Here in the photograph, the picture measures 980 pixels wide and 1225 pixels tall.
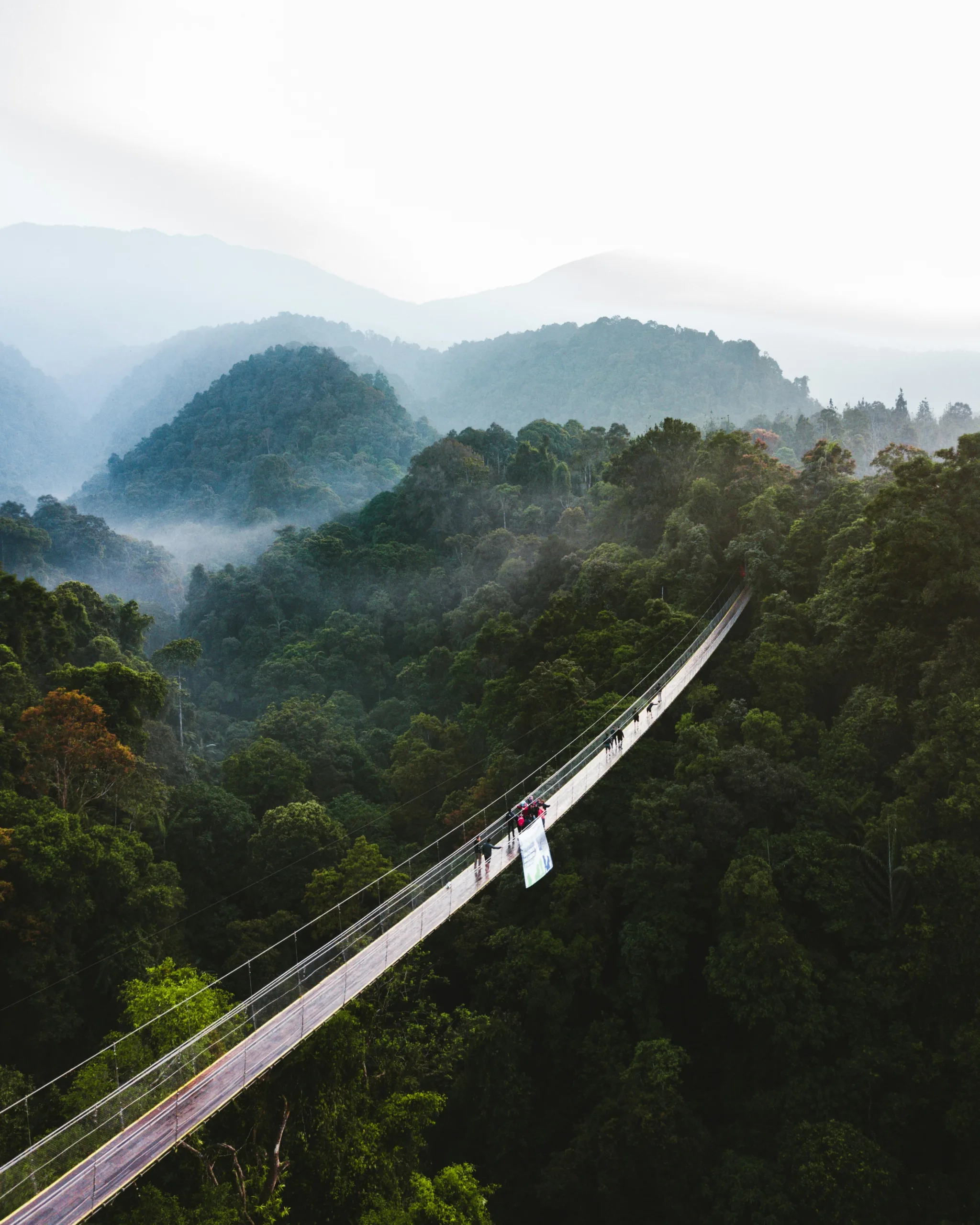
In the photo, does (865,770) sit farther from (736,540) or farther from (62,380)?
(62,380)

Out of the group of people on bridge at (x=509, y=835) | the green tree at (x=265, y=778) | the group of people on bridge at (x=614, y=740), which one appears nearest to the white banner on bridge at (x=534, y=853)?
the group of people on bridge at (x=509, y=835)

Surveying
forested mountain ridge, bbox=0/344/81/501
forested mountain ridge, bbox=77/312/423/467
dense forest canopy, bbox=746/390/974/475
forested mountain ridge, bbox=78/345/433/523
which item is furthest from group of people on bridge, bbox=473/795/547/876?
forested mountain ridge, bbox=77/312/423/467

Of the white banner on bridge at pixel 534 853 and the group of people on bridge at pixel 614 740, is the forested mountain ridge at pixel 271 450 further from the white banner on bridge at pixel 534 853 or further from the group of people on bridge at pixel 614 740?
the white banner on bridge at pixel 534 853

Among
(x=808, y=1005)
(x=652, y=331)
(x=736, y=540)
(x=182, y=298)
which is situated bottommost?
(x=808, y=1005)

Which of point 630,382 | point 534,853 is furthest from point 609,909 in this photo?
point 630,382

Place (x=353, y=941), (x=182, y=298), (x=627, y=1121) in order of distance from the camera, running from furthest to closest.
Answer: (x=182, y=298)
(x=627, y=1121)
(x=353, y=941)

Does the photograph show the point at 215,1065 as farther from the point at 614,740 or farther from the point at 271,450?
the point at 271,450

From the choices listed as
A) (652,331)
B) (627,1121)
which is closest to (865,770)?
(627,1121)
